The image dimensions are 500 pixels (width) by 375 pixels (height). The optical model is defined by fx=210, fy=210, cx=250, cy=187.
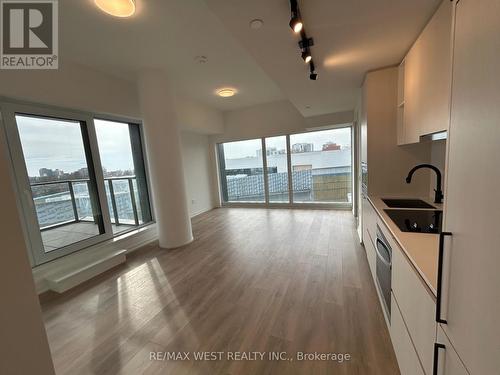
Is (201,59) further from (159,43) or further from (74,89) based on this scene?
(74,89)

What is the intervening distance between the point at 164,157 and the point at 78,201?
1448 millimetres

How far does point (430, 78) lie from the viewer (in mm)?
1607

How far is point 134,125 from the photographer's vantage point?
13.7 feet

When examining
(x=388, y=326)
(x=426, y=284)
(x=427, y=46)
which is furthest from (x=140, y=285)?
(x=427, y=46)

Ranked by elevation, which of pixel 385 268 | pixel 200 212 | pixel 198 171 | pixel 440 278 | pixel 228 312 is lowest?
pixel 228 312

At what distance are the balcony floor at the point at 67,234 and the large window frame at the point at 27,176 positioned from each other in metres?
0.06

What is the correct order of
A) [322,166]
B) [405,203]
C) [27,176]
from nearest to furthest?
[405,203]
[27,176]
[322,166]

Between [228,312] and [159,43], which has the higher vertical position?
[159,43]

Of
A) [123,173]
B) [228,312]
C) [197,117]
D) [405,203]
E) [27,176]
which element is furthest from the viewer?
[197,117]

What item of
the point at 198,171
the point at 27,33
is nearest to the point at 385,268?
the point at 27,33

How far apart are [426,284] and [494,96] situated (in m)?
0.78

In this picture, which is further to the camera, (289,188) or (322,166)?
(289,188)

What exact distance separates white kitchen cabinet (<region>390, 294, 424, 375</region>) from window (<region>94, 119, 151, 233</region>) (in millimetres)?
4148

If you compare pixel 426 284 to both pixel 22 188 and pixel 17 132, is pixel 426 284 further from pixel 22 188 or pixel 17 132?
pixel 17 132
